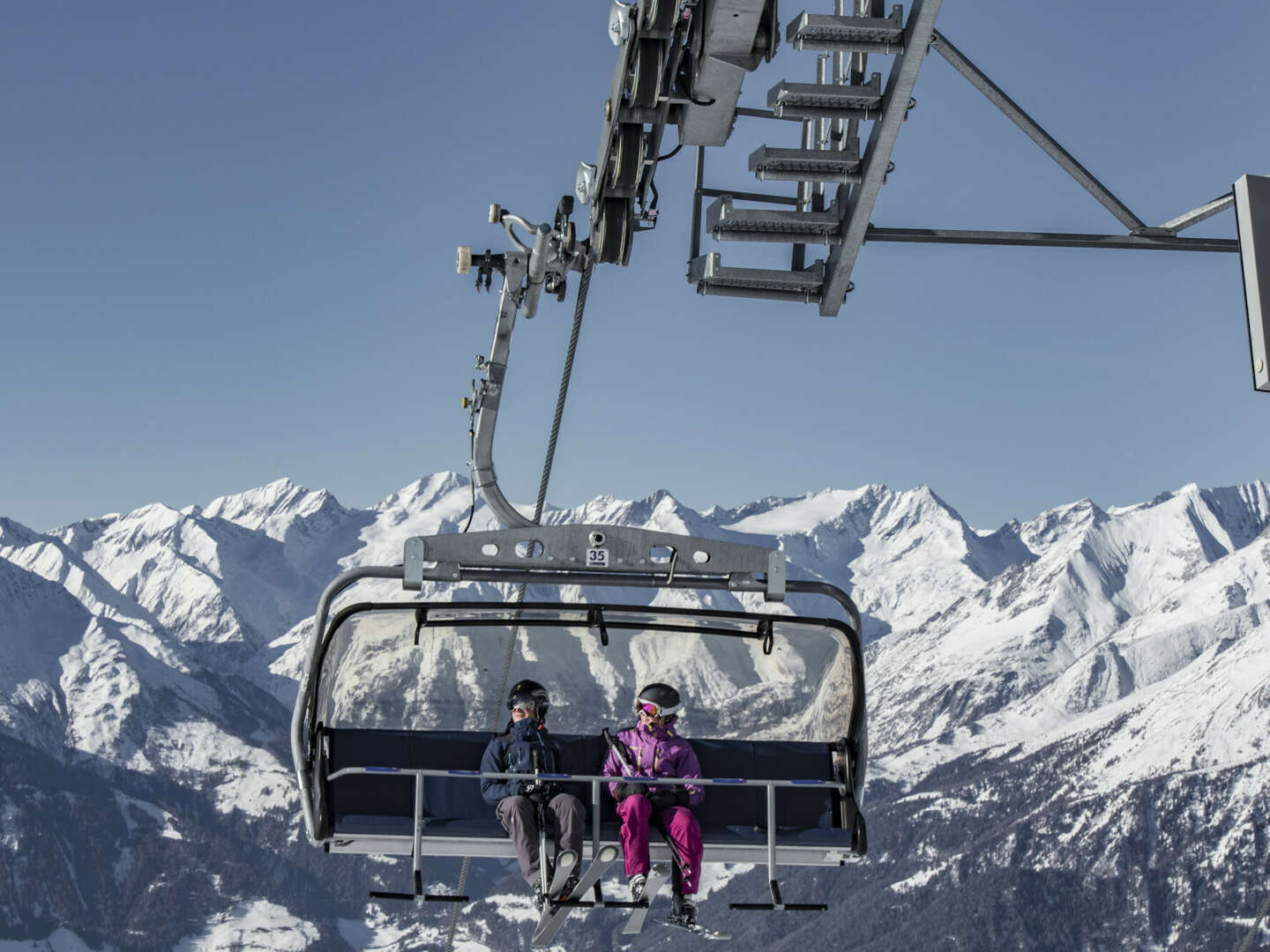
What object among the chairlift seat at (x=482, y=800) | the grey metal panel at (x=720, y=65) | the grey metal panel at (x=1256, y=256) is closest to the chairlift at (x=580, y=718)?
the chairlift seat at (x=482, y=800)

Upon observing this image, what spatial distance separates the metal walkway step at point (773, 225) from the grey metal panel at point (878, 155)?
13 cm

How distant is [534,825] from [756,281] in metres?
4.79

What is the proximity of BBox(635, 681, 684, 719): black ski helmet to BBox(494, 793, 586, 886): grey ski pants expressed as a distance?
1006mm

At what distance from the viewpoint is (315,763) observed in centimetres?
1167

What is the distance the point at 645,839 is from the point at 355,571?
323cm

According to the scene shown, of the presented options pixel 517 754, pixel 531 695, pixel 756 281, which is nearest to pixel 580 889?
pixel 517 754

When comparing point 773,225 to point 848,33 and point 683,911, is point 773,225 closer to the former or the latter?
point 848,33

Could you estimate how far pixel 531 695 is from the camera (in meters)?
12.0

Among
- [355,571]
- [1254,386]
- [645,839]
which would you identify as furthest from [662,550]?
[1254,386]

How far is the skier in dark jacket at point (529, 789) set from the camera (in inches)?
444

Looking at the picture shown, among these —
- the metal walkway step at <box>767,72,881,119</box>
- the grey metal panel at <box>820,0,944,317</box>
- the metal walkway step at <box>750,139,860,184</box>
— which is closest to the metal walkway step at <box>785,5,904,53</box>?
Result: the grey metal panel at <box>820,0,944,317</box>

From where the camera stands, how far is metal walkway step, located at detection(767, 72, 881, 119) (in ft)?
37.0

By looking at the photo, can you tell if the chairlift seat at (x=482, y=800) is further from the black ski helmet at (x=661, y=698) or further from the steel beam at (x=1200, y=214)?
the steel beam at (x=1200, y=214)

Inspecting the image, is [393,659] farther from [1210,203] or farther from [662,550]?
[1210,203]
